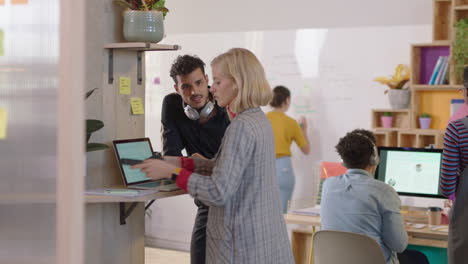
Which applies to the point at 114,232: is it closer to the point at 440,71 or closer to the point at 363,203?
the point at 363,203

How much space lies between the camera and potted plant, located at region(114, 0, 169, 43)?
310cm

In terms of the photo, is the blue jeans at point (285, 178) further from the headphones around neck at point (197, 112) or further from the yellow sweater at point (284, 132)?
the headphones around neck at point (197, 112)

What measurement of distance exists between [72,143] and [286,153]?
4.85 metres

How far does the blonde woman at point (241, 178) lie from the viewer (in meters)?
2.43

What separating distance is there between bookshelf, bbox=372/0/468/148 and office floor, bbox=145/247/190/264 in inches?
83.2

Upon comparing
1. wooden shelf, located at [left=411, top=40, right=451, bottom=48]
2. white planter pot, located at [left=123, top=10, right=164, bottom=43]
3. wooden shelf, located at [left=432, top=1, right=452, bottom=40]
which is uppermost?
wooden shelf, located at [left=432, top=1, right=452, bottom=40]

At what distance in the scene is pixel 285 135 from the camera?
6156 mm

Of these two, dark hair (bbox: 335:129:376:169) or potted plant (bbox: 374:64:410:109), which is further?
potted plant (bbox: 374:64:410:109)

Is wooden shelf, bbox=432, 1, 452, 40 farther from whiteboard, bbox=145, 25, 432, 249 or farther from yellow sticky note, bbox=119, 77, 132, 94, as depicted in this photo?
yellow sticky note, bbox=119, 77, 132, 94

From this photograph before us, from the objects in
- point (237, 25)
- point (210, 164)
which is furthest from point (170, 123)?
point (237, 25)

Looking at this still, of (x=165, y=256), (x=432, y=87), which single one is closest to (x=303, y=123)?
(x=432, y=87)

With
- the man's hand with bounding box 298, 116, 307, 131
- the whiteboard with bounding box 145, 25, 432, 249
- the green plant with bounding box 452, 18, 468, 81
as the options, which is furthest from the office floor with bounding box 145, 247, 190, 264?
the green plant with bounding box 452, 18, 468, 81

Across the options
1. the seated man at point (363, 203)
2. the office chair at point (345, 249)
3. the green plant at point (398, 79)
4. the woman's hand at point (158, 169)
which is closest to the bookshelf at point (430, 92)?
the green plant at point (398, 79)

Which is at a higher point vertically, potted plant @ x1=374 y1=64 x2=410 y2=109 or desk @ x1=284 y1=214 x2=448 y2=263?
potted plant @ x1=374 y1=64 x2=410 y2=109
